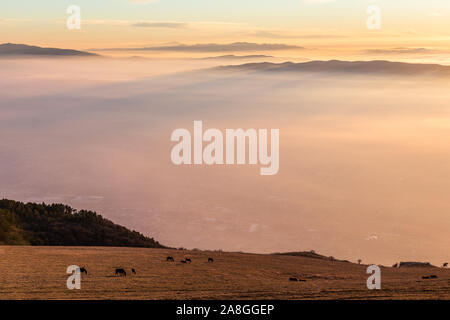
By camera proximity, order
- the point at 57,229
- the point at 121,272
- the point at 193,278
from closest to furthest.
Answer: the point at 193,278 < the point at 121,272 < the point at 57,229

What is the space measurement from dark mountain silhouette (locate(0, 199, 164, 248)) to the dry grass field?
13.6 meters

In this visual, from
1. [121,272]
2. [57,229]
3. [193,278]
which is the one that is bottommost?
[193,278]

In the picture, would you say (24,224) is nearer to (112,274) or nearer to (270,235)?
(112,274)

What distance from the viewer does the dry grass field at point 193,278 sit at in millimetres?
18938

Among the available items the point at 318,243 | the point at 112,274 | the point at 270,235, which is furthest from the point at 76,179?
the point at 112,274

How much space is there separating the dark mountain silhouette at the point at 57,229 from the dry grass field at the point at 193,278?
13630mm

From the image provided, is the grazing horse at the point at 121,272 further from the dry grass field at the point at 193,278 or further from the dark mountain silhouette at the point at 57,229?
the dark mountain silhouette at the point at 57,229

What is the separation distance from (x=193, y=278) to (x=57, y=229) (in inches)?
1104

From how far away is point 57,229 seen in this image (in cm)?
4916

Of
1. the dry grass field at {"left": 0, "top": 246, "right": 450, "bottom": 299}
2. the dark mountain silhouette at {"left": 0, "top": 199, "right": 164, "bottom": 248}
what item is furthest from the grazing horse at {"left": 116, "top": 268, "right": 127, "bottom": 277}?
the dark mountain silhouette at {"left": 0, "top": 199, "right": 164, "bottom": 248}

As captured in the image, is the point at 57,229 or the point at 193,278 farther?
the point at 57,229

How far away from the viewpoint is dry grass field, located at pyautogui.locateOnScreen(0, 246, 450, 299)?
62.1 feet

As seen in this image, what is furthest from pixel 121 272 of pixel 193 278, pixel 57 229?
pixel 57 229

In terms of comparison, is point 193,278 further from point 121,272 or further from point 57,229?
point 57,229
